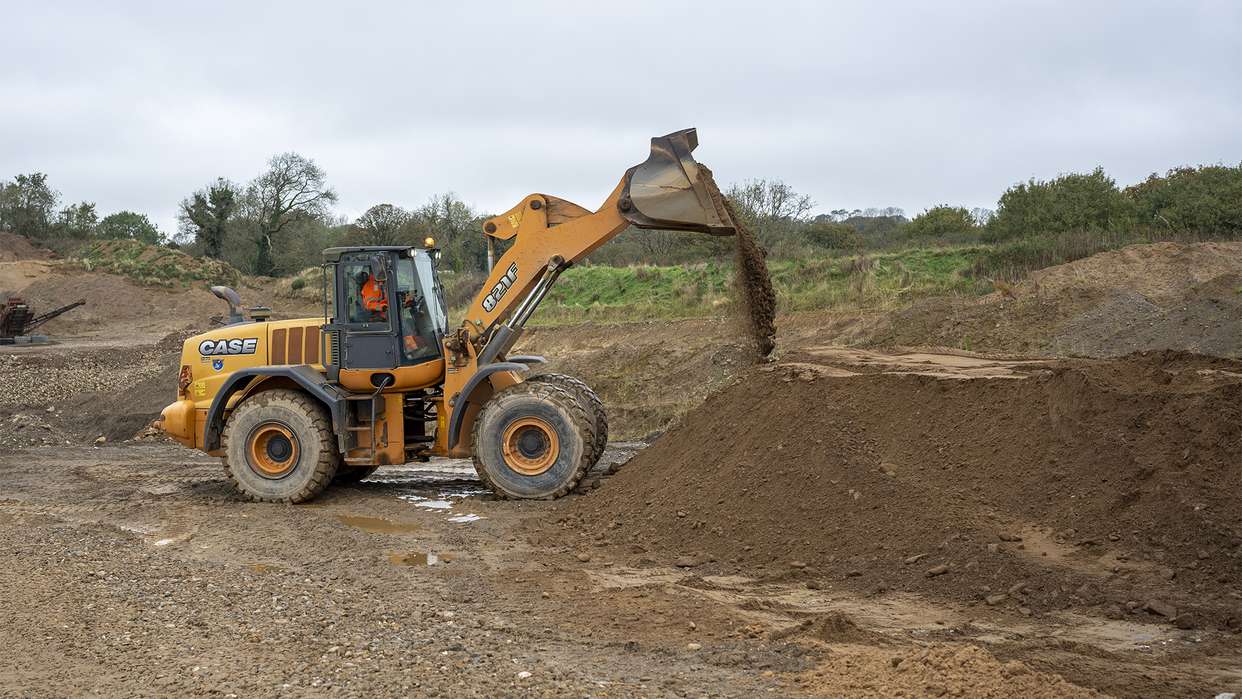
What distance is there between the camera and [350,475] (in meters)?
12.5

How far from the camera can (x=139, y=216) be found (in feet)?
222

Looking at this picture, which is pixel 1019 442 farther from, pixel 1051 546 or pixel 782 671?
pixel 782 671

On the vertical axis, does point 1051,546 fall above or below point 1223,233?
below

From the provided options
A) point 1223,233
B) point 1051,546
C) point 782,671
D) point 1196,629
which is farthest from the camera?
point 1223,233

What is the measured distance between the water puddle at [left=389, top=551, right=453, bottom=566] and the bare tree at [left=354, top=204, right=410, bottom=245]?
1157 inches

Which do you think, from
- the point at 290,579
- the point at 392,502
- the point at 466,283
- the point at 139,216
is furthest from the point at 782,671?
the point at 139,216

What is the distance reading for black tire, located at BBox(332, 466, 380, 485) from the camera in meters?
12.2

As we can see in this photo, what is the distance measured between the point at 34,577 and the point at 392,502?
3723mm

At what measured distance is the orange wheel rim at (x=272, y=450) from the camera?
432 inches

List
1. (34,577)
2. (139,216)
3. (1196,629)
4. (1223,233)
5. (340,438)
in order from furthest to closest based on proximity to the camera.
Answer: (139,216), (1223,233), (340,438), (34,577), (1196,629)

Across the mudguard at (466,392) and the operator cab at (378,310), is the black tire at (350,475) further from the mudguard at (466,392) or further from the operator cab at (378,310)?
the mudguard at (466,392)

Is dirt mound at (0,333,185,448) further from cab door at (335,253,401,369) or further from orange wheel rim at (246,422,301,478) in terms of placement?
cab door at (335,253,401,369)

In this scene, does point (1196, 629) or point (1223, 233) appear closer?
point (1196, 629)

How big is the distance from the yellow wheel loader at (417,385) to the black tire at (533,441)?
0.01 metres
